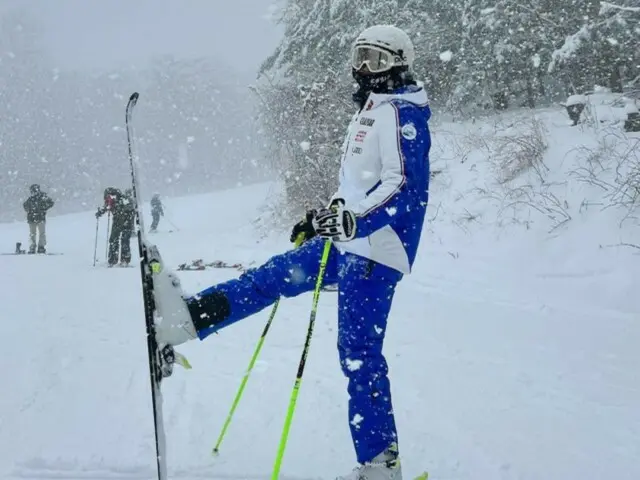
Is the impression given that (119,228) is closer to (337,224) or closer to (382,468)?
(337,224)

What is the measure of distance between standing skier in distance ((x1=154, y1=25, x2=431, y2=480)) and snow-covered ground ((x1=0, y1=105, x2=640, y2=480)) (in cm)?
57

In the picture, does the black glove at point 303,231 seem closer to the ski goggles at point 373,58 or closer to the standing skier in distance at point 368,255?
the standing skier in distance at point 368,255

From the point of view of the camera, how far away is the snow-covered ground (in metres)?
2.91

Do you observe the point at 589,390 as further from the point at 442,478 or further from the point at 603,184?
the point at 603,184

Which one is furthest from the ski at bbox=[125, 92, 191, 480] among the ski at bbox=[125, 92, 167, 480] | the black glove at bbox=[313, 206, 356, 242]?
the black glove at bbox=[313, 206, 356, 242]

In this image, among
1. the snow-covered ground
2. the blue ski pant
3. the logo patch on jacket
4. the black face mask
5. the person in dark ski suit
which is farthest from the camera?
the person in dark ski suit

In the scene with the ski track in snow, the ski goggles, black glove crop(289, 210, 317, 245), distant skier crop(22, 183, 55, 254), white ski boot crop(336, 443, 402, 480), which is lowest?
distant skier crop(22, 183, 55, 254)

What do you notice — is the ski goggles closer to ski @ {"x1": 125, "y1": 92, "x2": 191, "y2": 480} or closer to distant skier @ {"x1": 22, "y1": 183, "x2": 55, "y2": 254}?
ski @ {"x1": 125, "y1": 92, "x2": 191, "y2": 480}

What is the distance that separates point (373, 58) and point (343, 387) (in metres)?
2.22

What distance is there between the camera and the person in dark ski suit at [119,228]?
12.1 metres

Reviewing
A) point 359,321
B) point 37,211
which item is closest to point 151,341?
point 359,321

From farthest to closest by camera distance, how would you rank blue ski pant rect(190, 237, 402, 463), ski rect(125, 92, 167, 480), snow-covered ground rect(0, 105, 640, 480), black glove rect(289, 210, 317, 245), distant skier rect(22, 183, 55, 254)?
distant skier rect(22, 183, 55, 254) → black glove rect(289, 210, 317, 245) → snow-covered ground rect(0, 105, 640, 480) → blue ski pant rect(190, 237, 402, 463) → ski rect(125, 92, 167, 480)

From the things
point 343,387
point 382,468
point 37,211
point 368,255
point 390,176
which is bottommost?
point 37,211

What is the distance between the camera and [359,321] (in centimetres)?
254
